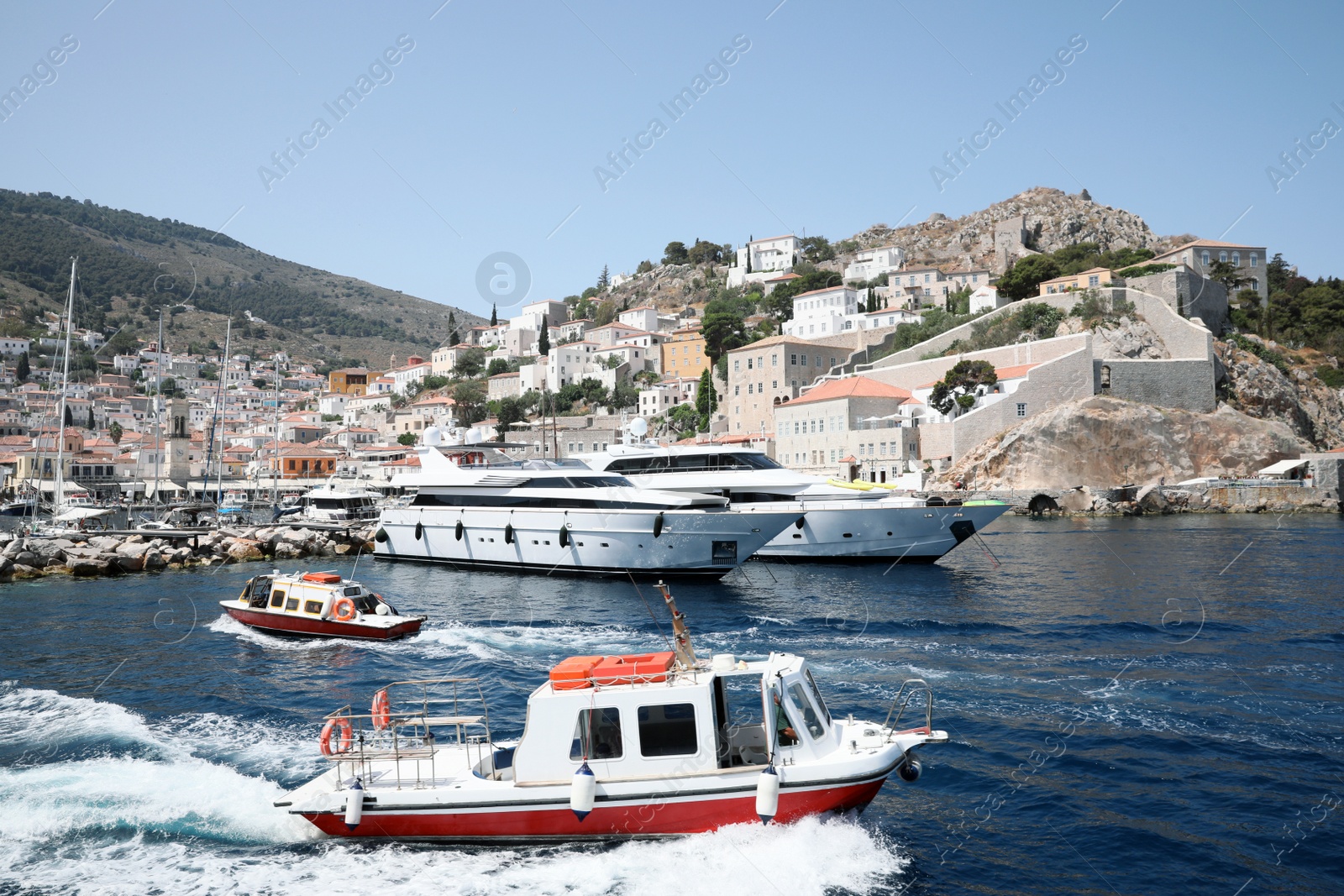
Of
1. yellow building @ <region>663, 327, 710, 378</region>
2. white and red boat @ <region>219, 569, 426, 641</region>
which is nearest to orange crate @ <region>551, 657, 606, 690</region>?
white and red boat @ <region>219, 569, 426, 641</region>

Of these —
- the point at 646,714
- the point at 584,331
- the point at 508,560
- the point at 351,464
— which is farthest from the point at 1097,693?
the point at 584,331

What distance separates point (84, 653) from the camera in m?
18.0

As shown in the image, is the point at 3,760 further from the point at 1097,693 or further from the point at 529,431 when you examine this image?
the point at 529,431

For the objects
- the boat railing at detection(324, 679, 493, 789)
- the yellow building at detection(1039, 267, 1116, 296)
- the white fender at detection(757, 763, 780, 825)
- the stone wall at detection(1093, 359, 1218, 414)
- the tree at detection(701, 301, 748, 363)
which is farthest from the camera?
the tree at detection(701, 301, 748, 363)

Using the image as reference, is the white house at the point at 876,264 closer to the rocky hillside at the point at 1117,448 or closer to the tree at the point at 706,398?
the tree at the point at 706,398

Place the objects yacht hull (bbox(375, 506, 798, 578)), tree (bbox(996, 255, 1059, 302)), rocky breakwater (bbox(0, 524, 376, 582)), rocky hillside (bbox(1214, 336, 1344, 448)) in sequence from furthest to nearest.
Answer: tree (bbox(996, 255, 1059, 302)) → rocky hillside (bbox(1214, 336, 1344, 448)) → rocky breakwater (bbox(0, 524, 376, 582)) → yacht hull (bbox(375, 506, 798, 578))

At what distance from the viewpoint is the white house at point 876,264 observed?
363ft

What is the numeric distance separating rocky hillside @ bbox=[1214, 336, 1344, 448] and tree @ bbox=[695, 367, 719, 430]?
39667 millimetres

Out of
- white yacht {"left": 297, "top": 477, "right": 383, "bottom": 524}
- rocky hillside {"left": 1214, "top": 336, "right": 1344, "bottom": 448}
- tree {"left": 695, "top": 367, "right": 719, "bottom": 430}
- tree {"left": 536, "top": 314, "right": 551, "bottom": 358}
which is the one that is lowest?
white yacht {"left": 297, "top": 477, "right": 383, "bottom": 524}

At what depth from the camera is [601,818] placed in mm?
8359

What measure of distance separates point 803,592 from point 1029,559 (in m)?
10.8

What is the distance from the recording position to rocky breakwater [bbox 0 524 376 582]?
98.4 ft

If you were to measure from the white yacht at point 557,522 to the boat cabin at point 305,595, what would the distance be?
9037 millimetres

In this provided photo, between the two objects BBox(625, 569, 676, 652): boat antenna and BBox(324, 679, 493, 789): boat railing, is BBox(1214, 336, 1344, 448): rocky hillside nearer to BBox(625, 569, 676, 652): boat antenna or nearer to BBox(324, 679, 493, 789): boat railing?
BBox(625, 569, 676, 652): boat antenna
